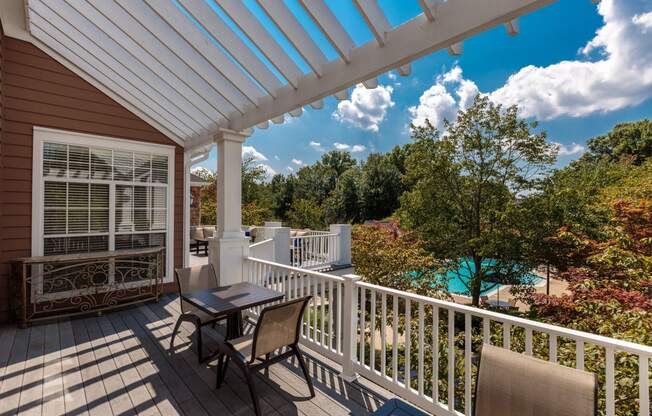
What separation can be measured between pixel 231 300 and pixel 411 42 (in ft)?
9.43

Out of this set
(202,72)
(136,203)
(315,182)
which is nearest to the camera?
(202,72)

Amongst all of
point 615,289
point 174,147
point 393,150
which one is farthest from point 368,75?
point 393,150

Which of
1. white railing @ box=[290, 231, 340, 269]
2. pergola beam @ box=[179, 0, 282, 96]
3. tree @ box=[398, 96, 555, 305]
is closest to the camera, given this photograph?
pergola beam @ box=[179, 0, 282, 96]

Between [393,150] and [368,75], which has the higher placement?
[393,150]

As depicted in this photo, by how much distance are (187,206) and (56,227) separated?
2.02 metres

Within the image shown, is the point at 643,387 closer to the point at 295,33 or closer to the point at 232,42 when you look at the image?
the point at 295,33

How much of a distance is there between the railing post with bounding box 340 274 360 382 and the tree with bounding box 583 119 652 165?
23.1 meters

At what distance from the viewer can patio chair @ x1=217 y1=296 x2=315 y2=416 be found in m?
2.31

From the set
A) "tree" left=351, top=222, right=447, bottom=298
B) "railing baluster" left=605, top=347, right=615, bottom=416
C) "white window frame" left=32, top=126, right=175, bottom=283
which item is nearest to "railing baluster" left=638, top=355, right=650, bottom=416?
"railing baluster" left=605, top=347, right=615, bottom=416

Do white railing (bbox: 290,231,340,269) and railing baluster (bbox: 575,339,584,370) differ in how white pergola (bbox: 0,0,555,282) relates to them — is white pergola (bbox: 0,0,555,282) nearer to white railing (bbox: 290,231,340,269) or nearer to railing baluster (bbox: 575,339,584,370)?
railing baluster (bbox: 575,339,584,370)

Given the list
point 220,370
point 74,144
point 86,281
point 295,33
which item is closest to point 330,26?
point 295,33

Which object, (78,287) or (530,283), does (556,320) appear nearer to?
(530,283)

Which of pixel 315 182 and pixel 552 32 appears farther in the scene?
pixel 315 182

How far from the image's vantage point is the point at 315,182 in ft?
89.0
